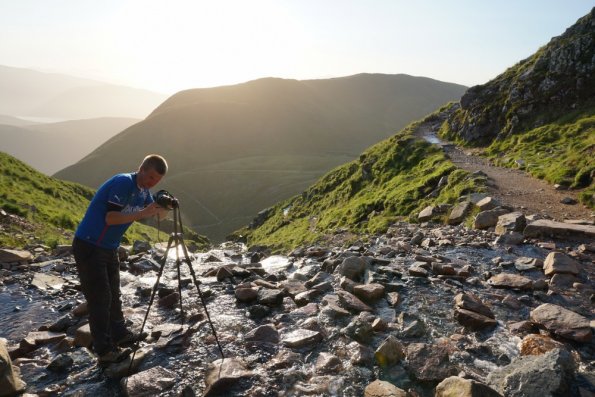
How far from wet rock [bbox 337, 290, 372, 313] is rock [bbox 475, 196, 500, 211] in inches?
452

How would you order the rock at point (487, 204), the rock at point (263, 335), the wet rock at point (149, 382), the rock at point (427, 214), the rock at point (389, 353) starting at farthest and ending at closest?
the rock at point (427, 214) → the rock at point (487, 204) → the rock at point (263, 335) → the rock at point (389, 353) → the wet rock at point (149, 382)

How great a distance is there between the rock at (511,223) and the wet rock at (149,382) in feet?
46.9

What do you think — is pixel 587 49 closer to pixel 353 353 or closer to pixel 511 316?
pixel 511 316

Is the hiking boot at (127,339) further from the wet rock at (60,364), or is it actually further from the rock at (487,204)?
the rock at (487,204)

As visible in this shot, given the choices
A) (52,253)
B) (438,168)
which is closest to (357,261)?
(52,253)

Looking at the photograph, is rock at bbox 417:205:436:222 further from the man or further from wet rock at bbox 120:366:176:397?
wet rock at bbox 120:366:176:397

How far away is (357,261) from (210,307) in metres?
5.31

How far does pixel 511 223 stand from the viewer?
1573 centimetres

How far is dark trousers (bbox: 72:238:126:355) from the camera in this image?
7.91m

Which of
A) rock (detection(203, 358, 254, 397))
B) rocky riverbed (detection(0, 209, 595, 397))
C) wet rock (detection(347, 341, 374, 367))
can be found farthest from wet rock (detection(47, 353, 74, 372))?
wet rock (detection(347, 341, 374, 367))

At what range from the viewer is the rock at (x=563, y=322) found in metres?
8.07

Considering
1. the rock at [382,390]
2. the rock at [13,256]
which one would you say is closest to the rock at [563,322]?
the rock at [382,390]

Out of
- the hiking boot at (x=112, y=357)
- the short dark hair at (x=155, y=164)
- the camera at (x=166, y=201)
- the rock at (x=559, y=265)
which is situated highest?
the short dark hair at (x=155, y=164)

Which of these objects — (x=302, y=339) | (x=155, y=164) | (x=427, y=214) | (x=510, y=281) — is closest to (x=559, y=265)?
(x=510, y=281)
